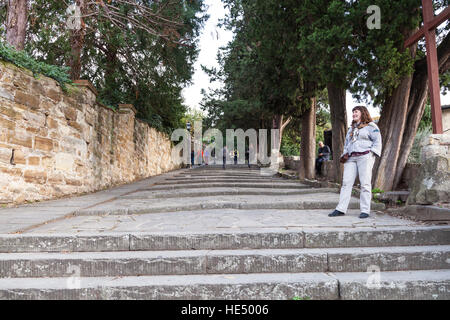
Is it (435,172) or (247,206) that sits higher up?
(435,172)

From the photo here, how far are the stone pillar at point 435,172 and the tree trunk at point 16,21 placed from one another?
8.53m

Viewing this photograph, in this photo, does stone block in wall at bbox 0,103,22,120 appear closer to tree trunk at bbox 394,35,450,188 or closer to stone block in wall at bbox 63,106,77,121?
stone block in wall at bbox 63,106,77,121

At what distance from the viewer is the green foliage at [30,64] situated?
5316 millimetres

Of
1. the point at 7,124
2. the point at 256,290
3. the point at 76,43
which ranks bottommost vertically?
the point at 256,290

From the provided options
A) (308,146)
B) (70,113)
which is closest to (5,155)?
(70,113)

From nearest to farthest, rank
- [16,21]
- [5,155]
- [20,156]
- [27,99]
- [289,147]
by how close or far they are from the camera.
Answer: [5,155]
[20,156]
[27,99]
[16,21]
[289,147]

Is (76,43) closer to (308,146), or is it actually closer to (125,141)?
(125,141)

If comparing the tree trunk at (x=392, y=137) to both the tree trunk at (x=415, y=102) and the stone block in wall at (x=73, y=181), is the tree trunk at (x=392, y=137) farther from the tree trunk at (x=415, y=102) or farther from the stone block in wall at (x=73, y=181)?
the stone block in wall at (x=73, y=181)

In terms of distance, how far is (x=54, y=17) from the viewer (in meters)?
7.02

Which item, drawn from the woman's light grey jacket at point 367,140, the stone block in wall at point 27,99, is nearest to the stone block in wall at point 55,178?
the stone block in wall at point 27,99

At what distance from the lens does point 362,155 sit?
4.15 m

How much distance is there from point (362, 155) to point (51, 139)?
20.0ft

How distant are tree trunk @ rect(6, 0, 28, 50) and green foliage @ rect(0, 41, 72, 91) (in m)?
1.22
